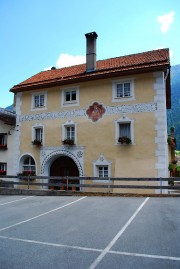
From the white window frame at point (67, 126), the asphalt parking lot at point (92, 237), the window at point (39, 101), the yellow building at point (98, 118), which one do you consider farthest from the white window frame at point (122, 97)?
the asphalt parking lot at point (92, 237)

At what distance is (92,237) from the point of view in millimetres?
6020

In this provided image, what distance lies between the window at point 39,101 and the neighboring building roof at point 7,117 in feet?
7.00

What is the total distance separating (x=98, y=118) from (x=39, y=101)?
5.25m

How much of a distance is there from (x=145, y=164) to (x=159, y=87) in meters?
4.79

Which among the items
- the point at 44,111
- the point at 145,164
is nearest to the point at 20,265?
the point at 145,164

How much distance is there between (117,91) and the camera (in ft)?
52.3

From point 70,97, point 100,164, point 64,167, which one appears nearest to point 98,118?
point 70,97

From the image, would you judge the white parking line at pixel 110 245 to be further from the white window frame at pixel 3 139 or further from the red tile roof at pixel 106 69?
the white window frame at pixel 3 139

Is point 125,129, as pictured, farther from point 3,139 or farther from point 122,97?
point 3,139

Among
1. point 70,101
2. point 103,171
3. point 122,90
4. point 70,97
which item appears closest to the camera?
point 103,171

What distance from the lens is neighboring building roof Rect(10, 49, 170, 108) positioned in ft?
49.1

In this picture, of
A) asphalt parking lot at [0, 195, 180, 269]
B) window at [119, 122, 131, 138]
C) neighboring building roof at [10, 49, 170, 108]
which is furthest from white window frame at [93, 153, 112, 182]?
asphalt parking lot at [0, 195, 180, 269]

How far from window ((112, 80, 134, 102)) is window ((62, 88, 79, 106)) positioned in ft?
9.12

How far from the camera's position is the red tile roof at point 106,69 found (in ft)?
49.3
